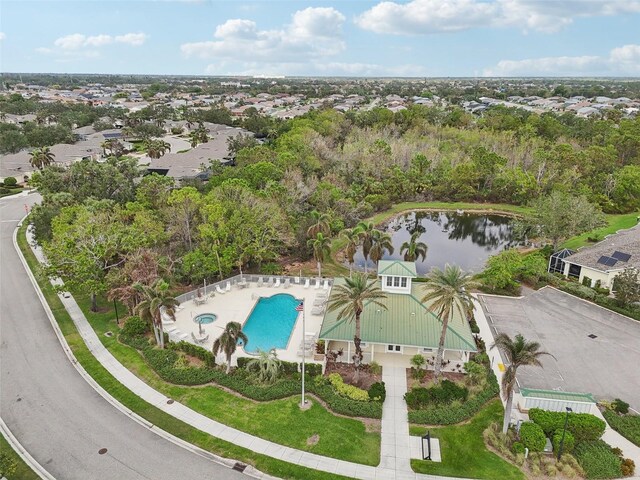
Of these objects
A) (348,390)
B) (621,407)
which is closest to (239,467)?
(348,390)

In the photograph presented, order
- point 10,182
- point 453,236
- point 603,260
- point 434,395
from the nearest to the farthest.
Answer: point 434,395, point 603,260, point 453,236, point 10,182

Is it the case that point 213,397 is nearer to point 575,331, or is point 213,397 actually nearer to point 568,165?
point 575,331

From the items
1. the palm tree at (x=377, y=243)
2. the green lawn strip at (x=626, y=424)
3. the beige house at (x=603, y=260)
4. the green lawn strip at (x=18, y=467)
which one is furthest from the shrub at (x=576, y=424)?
the green lawn strip at (x=18, y=467)

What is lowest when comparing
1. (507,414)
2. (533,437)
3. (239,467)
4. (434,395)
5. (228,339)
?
(239,467)

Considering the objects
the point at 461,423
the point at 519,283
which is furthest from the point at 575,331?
the point at 461,423

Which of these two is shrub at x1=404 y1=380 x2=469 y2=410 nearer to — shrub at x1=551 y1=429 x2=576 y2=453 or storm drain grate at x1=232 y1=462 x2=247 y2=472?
shrub at x1=551 y1=429 x2=576 y2=453

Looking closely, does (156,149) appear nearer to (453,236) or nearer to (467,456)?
(453,236)

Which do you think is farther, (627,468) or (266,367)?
(266,367)

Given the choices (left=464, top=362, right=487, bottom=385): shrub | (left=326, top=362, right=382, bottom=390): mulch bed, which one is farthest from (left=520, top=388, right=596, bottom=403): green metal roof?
(left=326, top=362, right=382, bottom=390): mulch bed

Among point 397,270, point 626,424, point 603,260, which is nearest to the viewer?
point 626,424
